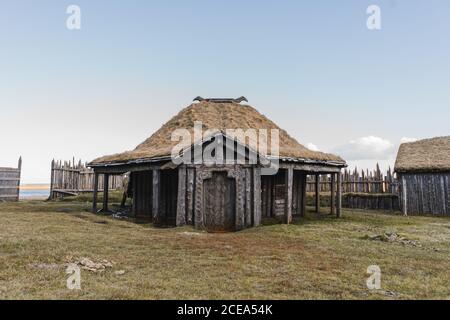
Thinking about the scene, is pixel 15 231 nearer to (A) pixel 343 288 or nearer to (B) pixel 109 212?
(B) pixel 109 212

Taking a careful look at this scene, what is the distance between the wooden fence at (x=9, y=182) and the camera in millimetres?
25719

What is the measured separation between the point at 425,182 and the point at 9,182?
27.3m

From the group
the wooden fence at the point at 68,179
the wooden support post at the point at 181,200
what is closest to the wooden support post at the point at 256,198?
the wooden support post at the point at 181,200

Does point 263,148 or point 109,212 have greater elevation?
point 263,148

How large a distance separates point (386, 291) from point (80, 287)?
468 centimetres

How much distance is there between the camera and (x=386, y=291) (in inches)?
228

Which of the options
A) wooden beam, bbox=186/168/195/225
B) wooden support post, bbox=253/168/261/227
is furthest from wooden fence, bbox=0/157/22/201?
wooden support post, bbox=253/168/261/227

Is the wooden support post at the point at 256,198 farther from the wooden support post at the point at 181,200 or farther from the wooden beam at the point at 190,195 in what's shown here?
the wooden support post at the point at 181,200

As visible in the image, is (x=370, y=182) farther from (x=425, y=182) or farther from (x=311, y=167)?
(x=311, y=167)

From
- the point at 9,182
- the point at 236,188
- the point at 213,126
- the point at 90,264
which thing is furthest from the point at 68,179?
the point at 90,264

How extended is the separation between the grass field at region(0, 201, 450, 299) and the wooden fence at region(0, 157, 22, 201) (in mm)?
14963

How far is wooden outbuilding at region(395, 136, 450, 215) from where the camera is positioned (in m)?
21.7
